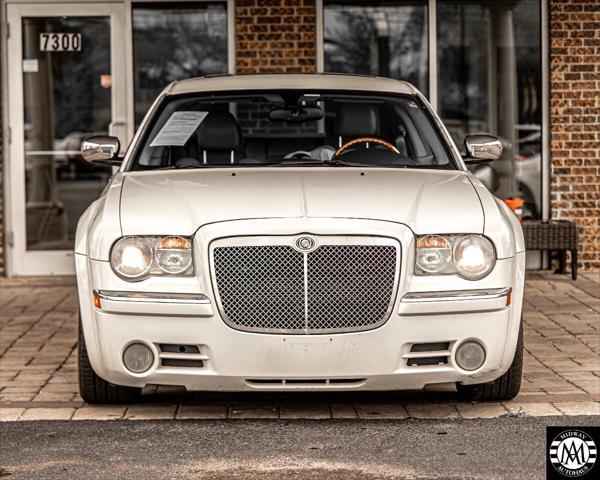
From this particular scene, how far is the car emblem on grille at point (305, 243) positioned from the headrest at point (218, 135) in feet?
5.50

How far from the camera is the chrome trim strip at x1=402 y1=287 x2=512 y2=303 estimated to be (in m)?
5.59

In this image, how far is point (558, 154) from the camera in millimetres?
11930

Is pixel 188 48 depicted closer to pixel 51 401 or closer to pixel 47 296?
pixel 47 296

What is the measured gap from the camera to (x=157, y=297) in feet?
18.4

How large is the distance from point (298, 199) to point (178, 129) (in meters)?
1.51

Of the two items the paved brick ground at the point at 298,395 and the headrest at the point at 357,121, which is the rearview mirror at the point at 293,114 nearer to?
the headrest at the point at 357,121

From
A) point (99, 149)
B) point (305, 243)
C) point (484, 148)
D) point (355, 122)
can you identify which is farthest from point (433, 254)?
point (99, 149)

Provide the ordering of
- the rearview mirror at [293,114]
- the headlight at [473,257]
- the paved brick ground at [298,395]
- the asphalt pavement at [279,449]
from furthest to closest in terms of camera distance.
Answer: the rearview mirror at [293,114]
the paved brick ground at [298,395]
the headlight at [473,257]
the asphalt pavement at [279,449]

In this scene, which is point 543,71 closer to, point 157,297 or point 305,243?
point 305,243

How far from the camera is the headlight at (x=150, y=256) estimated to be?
564cm

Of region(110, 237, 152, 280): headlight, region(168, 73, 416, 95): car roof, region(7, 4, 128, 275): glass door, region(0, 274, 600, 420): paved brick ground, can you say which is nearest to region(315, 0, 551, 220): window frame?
region(7, 4, 128, 275): glass door

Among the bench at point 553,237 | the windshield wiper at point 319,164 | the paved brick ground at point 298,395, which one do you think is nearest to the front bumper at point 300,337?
the paved brick ground at point 298,395

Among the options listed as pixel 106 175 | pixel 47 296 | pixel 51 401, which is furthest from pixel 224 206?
pixel 106 175

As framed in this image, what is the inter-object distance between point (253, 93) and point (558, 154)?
5369 mm
